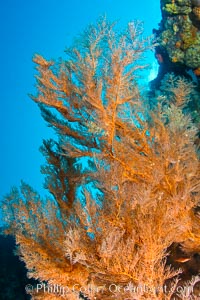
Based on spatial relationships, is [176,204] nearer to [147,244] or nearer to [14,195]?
[147,244]

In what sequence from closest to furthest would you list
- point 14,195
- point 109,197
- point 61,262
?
point 109,197 < point 61,262 < point 14,195

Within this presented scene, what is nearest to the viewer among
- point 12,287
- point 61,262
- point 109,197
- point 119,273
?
point 119,273

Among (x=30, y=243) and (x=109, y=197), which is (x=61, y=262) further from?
(x=109, y=197)

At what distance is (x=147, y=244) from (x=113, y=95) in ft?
7.00

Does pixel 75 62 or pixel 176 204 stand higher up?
pixel 75 62

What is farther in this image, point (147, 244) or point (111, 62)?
point (111, 62)

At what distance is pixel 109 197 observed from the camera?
387 cm

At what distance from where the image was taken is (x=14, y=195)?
4762mm

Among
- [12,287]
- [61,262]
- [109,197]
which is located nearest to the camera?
[109,197]

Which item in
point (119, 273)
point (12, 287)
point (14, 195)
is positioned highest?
point (14, 195)

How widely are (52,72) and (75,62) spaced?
1.34 feet

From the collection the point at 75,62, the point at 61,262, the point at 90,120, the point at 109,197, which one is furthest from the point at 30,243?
the point at 75,62

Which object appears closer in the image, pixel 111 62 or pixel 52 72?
pixel 111 62

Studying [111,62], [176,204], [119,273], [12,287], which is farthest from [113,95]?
[12,287]
